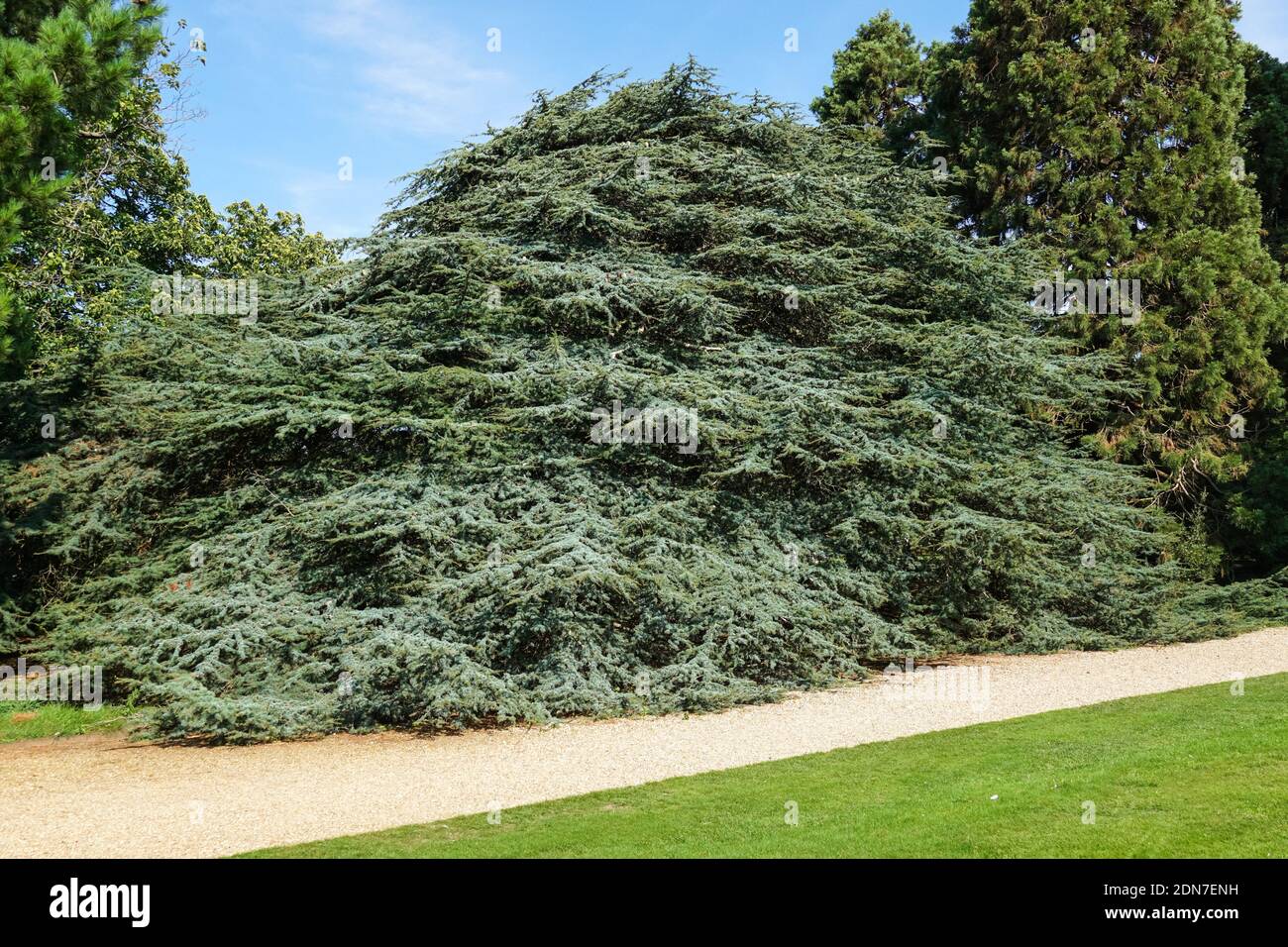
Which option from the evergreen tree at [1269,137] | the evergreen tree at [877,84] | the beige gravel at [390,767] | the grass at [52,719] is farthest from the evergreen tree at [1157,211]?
the grass at [52,719]

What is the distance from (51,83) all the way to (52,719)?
625 cm

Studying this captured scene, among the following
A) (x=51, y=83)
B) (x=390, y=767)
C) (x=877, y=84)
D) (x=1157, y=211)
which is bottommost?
(x=390, y=767)

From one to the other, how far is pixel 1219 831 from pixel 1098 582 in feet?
29.7

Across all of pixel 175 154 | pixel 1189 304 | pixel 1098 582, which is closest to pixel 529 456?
pixel 1098 582

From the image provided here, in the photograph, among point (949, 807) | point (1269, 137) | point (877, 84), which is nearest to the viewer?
point (949, 807)

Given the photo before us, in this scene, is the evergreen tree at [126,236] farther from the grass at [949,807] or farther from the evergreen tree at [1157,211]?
the evergreen tree at [1157,211]

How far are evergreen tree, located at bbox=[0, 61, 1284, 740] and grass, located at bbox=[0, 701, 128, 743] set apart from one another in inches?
19.9

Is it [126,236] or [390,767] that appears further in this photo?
[126,236]

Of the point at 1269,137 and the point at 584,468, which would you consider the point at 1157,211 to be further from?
the point at 584,468

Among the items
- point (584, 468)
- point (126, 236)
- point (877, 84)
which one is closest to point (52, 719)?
point (584, 468)

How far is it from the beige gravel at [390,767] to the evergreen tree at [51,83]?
13.0ft

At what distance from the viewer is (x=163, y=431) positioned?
11617 mm

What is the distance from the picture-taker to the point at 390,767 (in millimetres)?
7945

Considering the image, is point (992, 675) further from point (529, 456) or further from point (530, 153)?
point (530, 153)
